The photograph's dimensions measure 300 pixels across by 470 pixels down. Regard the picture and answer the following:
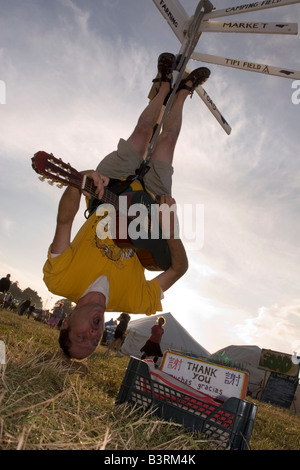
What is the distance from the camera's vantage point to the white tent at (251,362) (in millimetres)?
17777

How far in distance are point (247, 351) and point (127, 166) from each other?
21576 mm

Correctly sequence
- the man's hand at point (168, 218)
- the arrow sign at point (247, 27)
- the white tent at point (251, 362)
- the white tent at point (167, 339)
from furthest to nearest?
the white tent at point (167, 339)
the white tent at point (251, 362)
the arrow sign at point (247, 27)
the man's hand at point (168, 218)

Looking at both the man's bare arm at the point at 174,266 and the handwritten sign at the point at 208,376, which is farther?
the man's bare arm at the point at 174,266

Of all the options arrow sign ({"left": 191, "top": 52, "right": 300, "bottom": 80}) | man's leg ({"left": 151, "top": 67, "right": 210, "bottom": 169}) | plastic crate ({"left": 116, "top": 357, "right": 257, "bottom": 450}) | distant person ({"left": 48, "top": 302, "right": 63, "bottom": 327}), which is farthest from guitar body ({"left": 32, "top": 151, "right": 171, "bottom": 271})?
distant person ({"left": 48, "top": 302, "right": 63, "bottom": 327})

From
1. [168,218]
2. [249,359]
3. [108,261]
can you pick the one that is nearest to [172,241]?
[168,218]

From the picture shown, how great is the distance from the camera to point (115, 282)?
305 cm

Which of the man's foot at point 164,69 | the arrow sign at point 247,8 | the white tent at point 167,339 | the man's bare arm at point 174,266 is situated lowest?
the white tent at point 167,339

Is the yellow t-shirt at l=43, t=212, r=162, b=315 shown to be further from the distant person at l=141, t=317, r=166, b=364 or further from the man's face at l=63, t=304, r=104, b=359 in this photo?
the distant person at l=141, t=317, r=166, b=364

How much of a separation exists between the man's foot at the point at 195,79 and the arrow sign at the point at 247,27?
1.72ft

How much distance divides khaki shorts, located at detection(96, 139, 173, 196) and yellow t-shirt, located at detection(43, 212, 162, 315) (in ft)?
2.11

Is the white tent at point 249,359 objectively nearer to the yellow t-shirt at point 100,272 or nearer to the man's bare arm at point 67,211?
the yellow t-shirt at point 100,272

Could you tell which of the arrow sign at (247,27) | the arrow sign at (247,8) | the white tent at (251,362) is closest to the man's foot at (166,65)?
the arrow sign at (247,27)

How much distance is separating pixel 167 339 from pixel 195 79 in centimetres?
1864
